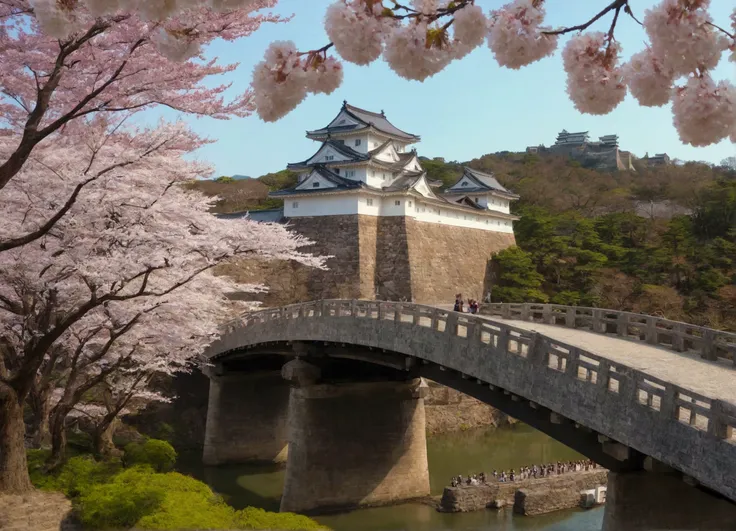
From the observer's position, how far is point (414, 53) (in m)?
3.09

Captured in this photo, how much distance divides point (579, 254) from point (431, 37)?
32855 millimetres

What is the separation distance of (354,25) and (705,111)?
5.59ft

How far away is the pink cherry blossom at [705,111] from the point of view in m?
2.93

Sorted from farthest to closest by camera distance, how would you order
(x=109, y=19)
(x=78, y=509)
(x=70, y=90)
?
(x=78, y=509)
(x=70, y=90)
(x=109, y=19)

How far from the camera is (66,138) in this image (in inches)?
398

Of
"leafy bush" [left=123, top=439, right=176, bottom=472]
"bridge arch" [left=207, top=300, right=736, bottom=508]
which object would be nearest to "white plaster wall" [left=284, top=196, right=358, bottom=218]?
"bridge arch" [left=207, top=300, right=736, bottom=508]

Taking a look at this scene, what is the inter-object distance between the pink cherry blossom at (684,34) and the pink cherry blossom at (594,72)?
53cm

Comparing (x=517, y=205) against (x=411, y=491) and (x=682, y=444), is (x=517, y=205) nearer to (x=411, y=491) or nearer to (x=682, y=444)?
(x=411, y=491)

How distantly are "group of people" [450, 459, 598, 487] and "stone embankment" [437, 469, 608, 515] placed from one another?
37cm

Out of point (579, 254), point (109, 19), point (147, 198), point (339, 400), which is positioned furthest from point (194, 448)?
point (579, 254)

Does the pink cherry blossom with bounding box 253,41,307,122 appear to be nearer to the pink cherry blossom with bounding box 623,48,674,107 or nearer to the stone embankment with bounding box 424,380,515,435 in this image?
the pink cherry blossom with bounding box 623,48,674,107

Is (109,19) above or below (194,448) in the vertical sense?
above

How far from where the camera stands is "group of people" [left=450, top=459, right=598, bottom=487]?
17781mm

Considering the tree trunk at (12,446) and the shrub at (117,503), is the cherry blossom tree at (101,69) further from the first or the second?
the shrub at (117,503)
